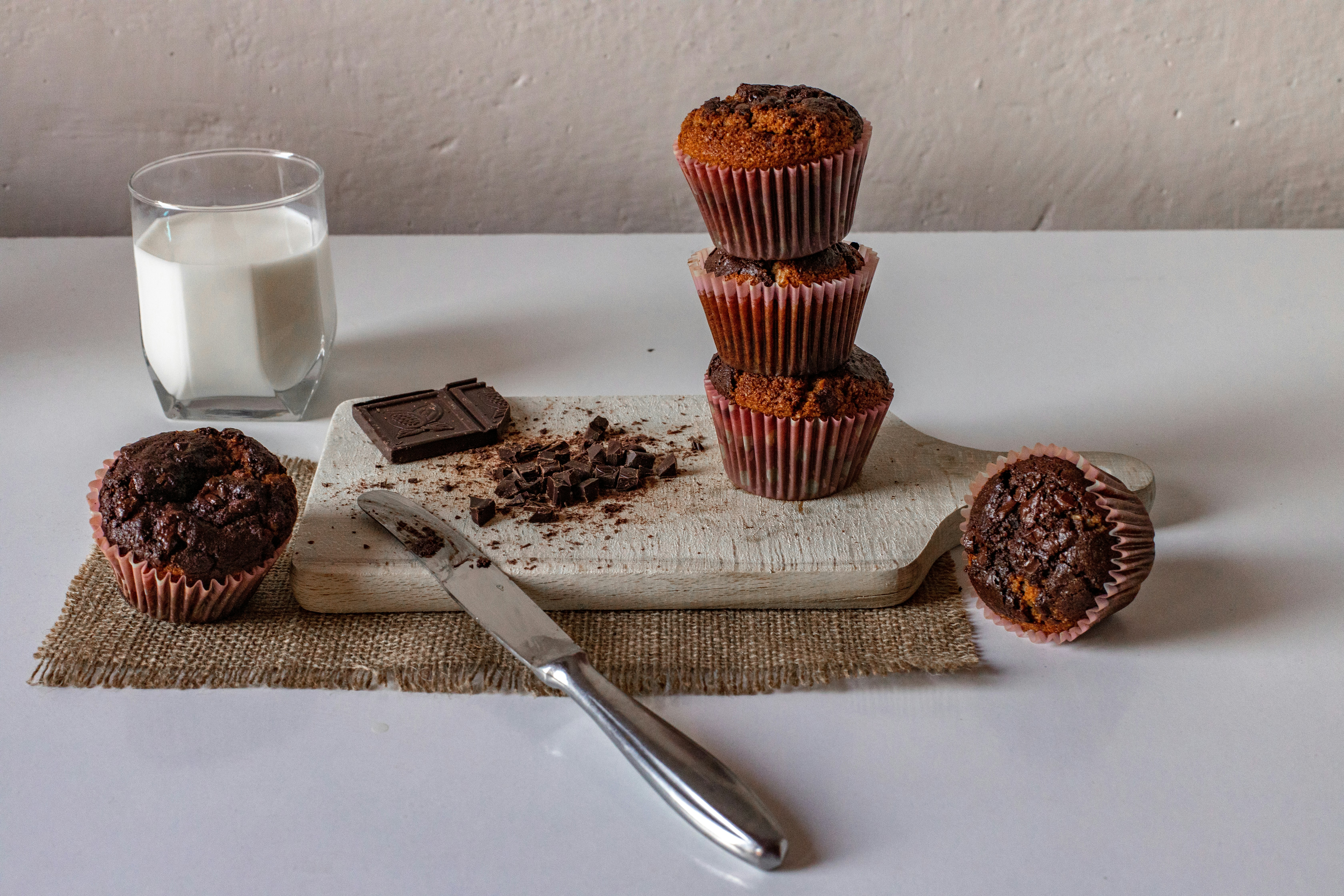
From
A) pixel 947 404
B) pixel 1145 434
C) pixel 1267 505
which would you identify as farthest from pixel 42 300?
pixel 1267 505

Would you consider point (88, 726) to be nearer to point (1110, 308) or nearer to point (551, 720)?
Answer: point (551, 720)

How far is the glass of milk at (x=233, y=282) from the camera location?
164 centimetres

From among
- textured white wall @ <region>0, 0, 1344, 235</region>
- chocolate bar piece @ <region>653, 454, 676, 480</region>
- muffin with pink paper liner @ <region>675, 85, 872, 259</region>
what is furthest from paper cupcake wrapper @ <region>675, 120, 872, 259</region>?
textured white wall @ <region>0, 0, 1344, 235</region>

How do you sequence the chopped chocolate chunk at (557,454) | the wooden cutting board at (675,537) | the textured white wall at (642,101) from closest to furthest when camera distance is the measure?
1. the wooden cutting board at (675,537)
2. the chopped chocolate chunk at (557,454)
3. the textured white wall at (642,101)

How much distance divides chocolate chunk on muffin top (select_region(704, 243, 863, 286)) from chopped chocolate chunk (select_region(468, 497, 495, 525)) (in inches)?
14.9

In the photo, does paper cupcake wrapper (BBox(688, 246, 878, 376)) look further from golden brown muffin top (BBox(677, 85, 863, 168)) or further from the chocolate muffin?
the chocolate muffin

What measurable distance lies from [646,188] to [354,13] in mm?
704

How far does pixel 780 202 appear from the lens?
4.23 feet

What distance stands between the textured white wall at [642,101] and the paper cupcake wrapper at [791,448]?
1.24 metres

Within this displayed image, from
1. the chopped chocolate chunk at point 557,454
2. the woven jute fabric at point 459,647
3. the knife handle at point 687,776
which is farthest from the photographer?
the chopped chocolate chunk at point 557,454

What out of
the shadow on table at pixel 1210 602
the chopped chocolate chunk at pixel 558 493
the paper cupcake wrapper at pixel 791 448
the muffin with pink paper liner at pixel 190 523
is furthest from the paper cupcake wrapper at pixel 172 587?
the shadow on table at pixel 1210 602

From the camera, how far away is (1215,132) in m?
2.60

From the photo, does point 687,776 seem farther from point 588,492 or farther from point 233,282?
point 233,282

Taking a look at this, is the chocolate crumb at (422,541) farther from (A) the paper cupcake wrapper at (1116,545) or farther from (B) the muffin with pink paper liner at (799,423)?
(A) the paper cupcake wrapper at (1116,545)
